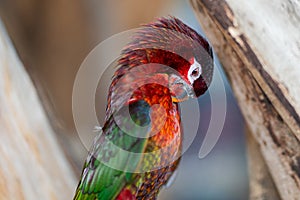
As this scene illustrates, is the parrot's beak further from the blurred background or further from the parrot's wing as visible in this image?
the blurred background

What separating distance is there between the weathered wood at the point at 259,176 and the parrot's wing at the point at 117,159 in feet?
0.98

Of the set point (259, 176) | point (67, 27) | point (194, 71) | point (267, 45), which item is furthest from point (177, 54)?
point (67, 27)

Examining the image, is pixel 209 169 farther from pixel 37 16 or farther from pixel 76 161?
pixel 76 161

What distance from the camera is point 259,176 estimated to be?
0.96 metres

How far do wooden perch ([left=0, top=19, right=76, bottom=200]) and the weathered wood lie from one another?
32 cm

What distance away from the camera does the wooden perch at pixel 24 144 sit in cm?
93

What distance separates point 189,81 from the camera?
667 mm

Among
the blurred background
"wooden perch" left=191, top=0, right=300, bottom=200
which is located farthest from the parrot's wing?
the blurred background

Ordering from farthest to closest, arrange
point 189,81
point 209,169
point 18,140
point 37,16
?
point 209,169, point 37,16, point 18,140, point 189,81

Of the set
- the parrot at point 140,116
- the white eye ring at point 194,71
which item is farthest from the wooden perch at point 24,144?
the white eye ring at point 194,71

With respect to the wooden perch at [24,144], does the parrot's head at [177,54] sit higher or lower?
lower

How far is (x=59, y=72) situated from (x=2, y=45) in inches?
27.9

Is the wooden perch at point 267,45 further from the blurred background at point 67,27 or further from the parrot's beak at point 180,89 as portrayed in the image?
the blurred background at point 67,27

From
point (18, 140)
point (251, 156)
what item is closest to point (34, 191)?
point (18, 140)
